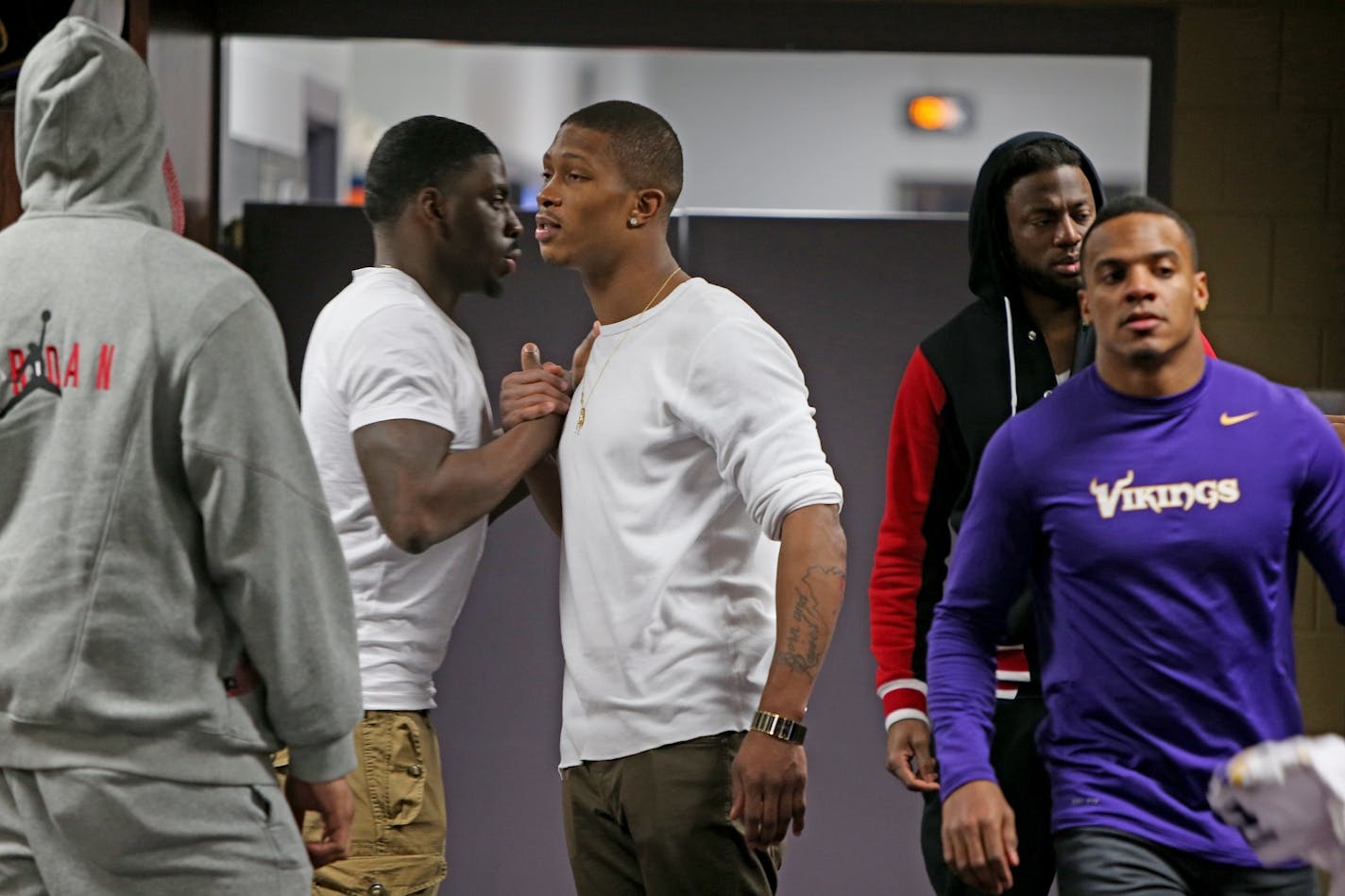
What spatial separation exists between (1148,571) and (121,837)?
124 cm

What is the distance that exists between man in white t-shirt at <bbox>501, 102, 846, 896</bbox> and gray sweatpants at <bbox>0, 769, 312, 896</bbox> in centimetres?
67

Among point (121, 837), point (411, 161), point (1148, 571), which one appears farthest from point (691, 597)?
point (411, 161)

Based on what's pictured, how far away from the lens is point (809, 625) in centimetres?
227

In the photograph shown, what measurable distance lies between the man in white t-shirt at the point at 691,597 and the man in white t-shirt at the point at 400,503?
0.14 meters

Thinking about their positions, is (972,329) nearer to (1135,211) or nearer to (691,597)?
(1135,211)

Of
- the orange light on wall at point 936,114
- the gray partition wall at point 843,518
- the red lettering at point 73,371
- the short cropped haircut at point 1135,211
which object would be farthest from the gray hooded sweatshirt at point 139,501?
the orange light on wall at point 936,114

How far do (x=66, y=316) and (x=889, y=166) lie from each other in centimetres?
558

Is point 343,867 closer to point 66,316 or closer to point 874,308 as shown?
point 66,316

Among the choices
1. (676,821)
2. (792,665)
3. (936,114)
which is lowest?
(676,821)

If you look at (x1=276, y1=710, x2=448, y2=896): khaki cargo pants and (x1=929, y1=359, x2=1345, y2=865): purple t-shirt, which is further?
(x1=276, y1=710, x2=448, y2=896): khaki cargo pants

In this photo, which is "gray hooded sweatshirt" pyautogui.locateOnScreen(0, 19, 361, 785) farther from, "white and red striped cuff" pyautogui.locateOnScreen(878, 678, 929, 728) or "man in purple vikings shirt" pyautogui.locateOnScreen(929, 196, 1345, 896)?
"white and red striped cuff" pyautogui.locateOnScreen(878, 678, 929, 728)

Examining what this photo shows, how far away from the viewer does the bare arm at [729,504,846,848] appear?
2.24 meters

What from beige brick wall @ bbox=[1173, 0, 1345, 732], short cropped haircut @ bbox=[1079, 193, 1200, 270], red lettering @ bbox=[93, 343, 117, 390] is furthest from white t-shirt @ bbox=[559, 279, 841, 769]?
beige brick wall @ bbox=[1173, 0, 1345, 732]

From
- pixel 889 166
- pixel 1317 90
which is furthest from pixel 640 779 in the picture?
pixel 889 166
